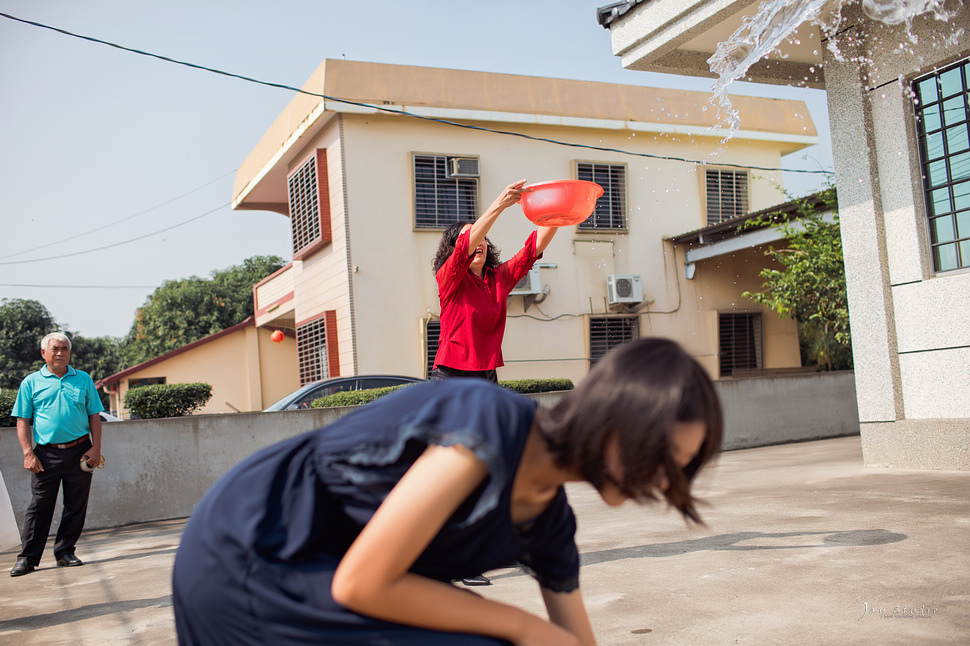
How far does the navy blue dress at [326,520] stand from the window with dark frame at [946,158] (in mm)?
7141

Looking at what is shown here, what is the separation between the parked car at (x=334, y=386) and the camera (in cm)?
1228

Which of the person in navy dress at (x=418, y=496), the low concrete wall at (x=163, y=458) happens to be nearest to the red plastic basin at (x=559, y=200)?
the person in navy dress at (x=418, y=496)

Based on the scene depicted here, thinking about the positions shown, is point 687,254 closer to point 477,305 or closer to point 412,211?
point 412,211

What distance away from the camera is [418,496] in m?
1.28

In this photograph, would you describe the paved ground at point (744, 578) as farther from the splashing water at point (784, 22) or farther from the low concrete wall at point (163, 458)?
the splashing water at point (784, 22)

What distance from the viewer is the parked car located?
484 inches

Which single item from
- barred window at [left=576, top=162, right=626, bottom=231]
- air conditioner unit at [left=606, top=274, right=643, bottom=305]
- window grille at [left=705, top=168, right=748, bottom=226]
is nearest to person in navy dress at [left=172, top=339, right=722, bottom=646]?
air conditioner unit at [left=606, top=274, right=643, bottom=305]

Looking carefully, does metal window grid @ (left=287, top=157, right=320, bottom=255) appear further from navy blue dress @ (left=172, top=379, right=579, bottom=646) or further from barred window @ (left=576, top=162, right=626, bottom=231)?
navy blue dress @ (left=172, top=379, right=579, bottom=646)

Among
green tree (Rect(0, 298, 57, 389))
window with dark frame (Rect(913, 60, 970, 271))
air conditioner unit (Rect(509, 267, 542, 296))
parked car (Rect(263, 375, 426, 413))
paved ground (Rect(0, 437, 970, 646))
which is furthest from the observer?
green tree (Rect(0, 298, 57, 389))

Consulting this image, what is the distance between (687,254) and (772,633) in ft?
48.1

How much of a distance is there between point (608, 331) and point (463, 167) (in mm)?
4428

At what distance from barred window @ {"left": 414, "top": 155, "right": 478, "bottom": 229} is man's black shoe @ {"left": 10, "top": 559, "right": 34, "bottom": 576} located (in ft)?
32.9

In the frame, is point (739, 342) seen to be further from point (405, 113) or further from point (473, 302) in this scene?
point (473, 302)

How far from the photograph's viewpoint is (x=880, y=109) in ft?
25.3
